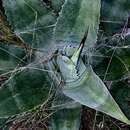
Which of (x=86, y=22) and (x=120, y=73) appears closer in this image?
(x=86, y=22)

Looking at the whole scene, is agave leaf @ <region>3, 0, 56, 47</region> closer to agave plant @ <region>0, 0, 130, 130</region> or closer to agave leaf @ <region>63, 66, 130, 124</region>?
agave plant @ <region>0, 0, 130, 130</region>

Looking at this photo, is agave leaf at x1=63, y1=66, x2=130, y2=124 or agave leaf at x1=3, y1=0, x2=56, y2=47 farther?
agave leaf at x1=3, y1=0, x2=56, y2=47

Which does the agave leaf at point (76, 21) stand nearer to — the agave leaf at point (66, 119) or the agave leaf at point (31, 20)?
the agave leaf at point (31, 20)

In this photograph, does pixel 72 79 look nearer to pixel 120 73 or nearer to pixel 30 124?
pixel 120 73

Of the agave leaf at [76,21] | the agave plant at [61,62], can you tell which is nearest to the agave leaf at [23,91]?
the agave plant at [61,62]

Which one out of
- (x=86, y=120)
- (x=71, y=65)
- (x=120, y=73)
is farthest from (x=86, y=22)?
(x=86, y=120)

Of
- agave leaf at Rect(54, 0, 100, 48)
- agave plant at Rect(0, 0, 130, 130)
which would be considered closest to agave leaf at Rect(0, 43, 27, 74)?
agave plant at Rect(0, 0, 130, 130)
